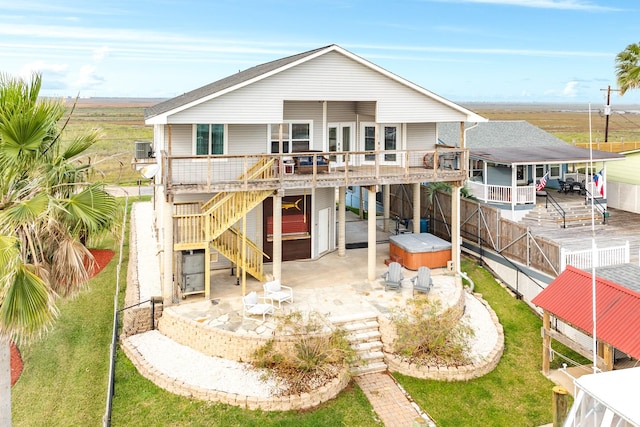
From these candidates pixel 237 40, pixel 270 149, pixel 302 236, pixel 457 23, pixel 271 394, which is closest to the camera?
pixel 271 394

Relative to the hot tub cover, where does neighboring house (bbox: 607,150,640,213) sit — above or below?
above

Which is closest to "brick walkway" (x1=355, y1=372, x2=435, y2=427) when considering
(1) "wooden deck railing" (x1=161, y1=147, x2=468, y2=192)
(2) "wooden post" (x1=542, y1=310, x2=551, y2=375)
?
(2) "wooden post" (x1=542, y1=310, x2=551, y2=375)

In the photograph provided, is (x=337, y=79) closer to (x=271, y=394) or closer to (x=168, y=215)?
(x=168, y=215)

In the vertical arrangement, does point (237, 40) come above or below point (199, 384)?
above

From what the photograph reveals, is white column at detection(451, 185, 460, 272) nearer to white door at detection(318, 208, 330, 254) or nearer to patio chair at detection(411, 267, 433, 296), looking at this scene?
patio chair at detection(411, 267, 433, 296)

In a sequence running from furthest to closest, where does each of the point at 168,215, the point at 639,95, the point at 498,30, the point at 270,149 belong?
the point at 498,30
the point at 639,95
the point at 270,149
the point at 168,215

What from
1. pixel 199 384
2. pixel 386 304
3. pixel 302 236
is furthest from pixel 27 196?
pixel 302 236

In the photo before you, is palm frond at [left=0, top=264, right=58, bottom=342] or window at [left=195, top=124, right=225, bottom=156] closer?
palm frond at [left=0, top=264, right=58, bottom=342]

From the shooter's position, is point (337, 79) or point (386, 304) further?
point (337, 79)
